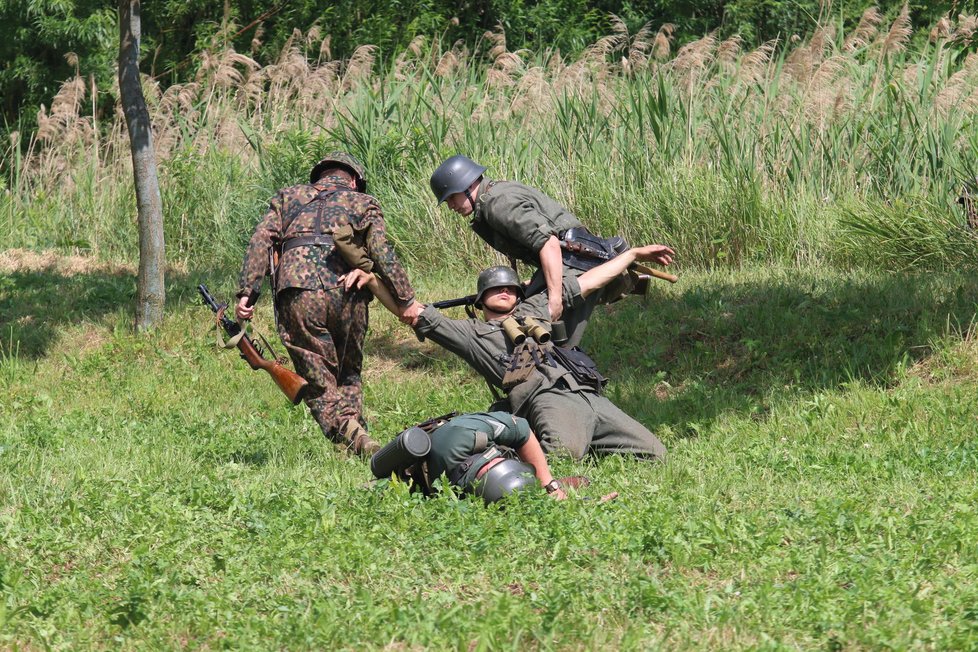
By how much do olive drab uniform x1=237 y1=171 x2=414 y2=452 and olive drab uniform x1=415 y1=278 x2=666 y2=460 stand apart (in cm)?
42

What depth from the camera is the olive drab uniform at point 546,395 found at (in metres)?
6.73

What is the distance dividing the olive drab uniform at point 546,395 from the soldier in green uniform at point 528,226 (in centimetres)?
60

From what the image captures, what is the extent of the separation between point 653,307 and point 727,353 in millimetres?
1047

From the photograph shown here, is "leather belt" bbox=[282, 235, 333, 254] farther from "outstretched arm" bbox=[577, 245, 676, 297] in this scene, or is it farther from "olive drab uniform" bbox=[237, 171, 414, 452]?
"outstretched arm" bbox=[577, 245, 676, 297]

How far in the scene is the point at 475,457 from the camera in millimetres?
5656

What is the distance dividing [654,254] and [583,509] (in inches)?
111

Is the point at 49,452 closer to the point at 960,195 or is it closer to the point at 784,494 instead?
the point at 784,494

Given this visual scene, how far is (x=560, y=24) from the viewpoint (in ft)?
66.7

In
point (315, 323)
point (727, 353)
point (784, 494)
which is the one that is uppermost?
point (315, 323)

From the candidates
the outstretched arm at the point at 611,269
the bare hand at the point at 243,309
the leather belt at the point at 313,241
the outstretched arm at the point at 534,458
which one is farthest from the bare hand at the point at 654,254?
the bare hand at the point at 243,309

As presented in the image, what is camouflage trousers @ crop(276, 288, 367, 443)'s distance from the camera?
709 cm

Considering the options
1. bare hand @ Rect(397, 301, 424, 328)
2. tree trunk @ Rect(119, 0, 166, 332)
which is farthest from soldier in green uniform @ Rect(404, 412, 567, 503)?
tree trunk @ Rect(119, 0, 166, 332)

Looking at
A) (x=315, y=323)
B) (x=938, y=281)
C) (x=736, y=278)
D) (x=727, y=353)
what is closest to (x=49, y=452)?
(x=315, y=323)

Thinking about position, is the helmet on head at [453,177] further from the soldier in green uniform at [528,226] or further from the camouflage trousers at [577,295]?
the camouflage trousers at [577,295]
